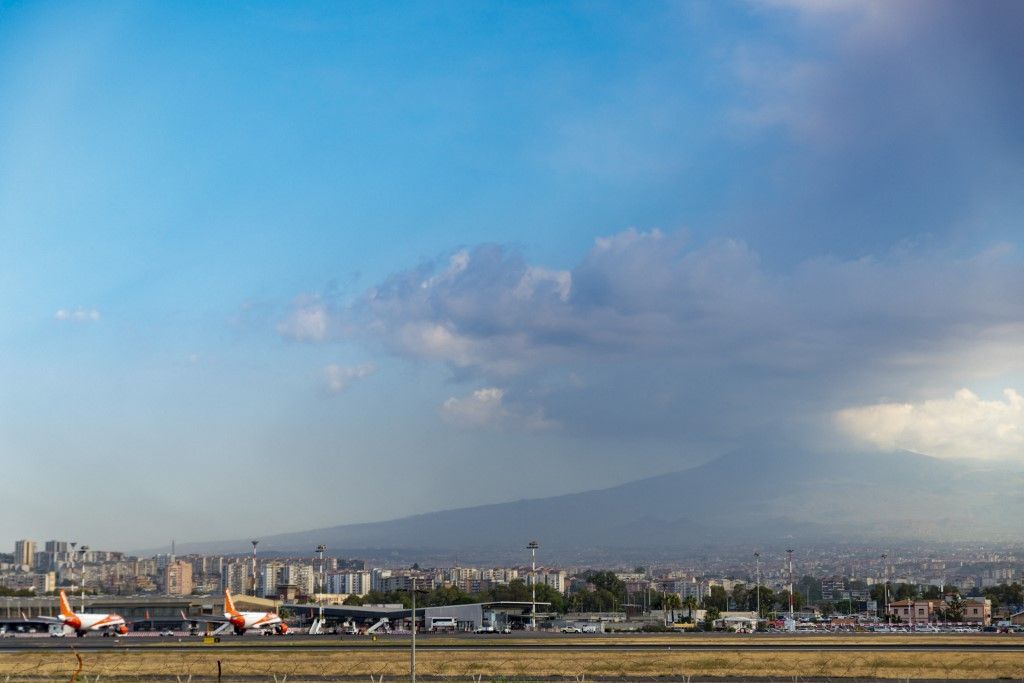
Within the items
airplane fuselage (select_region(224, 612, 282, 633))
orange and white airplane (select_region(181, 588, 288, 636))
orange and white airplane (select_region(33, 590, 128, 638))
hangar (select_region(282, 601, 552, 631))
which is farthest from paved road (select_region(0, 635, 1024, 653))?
hangar (select_region(282, 601, 552, 631))

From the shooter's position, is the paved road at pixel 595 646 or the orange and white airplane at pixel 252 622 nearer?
the paved road at pixel 595 646

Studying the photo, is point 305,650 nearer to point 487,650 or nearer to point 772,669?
point 487,650

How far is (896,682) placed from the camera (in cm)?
6431

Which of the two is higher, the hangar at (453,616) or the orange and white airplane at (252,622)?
the orange and white airplane at (252,622)

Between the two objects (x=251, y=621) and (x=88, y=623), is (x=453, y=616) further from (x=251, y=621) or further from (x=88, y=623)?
→ (x=88, y=623)

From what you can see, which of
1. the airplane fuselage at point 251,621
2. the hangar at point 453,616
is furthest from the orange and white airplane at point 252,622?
the hangar at point 453,616

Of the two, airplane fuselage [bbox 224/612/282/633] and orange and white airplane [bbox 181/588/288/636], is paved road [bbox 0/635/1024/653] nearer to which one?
orange and white airplane [bbox 181/588/288/636]

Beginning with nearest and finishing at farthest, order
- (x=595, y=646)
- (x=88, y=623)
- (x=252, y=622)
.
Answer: (x=595, y=646), (x=252, y=622), (x=88, y=623)

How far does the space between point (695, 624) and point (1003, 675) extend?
10983cm

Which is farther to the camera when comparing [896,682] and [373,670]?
[373,670]

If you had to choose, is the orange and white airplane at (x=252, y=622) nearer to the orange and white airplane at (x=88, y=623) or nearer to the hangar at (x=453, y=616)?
the orange and white airplane at (x=88, y=623)

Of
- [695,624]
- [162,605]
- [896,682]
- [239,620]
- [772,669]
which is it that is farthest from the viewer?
[162,605]

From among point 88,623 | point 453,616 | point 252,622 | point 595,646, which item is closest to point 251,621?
point 252,622

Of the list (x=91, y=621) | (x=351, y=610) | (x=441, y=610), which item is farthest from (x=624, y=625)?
(x=91, y=621)
